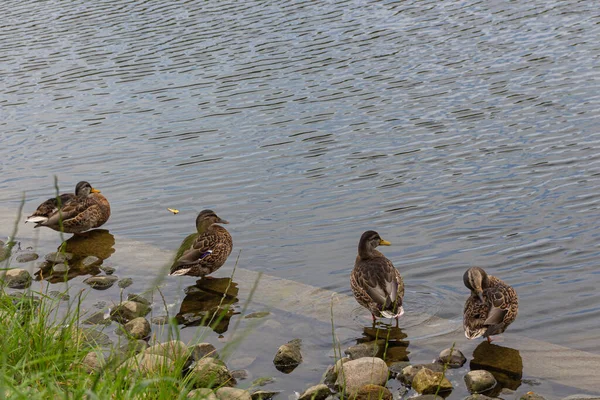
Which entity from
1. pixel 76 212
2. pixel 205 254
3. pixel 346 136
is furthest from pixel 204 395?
pixel 346 136

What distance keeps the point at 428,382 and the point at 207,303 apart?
11.8 ft

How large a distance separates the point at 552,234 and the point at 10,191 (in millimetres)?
9510

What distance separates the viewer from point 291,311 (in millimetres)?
9094

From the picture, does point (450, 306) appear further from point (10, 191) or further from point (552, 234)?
point (10, 191)

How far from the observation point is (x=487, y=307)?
7.98m

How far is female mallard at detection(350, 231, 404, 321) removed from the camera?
8422mm

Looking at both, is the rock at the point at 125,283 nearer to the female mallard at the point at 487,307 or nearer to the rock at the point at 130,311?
the rock at the point at 130,311

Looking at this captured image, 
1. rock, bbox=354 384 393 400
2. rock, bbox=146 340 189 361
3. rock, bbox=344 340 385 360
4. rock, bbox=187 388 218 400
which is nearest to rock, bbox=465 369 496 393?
rock, bbox=354 384 393 400

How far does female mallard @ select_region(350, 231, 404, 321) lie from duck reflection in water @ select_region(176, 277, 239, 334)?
4.64 ft

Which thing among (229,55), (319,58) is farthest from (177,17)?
(319,58)

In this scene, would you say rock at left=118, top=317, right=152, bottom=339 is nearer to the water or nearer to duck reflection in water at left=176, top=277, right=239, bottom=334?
duck reflection in water at left=176, top=277, right=239, bottom=334

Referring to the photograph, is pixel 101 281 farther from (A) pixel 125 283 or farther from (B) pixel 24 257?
(B) pixel 24 257

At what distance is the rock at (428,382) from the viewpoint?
22.7ft

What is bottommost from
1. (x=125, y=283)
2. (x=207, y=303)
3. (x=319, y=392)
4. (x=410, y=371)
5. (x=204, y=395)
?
(x=207, y=303)
